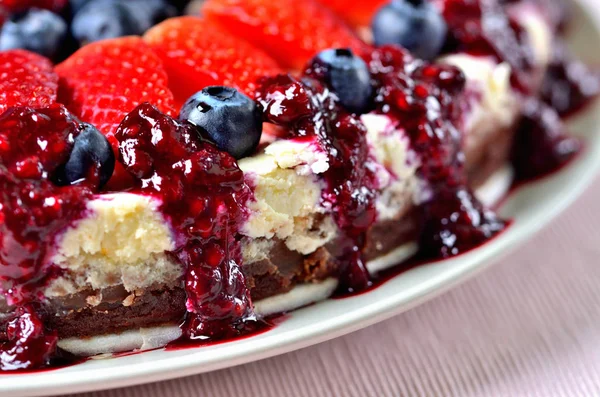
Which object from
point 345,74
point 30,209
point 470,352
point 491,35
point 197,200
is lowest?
point 470,352

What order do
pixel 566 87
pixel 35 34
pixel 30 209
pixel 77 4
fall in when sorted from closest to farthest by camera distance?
pixel 30 209 < pixel 35 34 < pixel 77 4 < pixel 566 87

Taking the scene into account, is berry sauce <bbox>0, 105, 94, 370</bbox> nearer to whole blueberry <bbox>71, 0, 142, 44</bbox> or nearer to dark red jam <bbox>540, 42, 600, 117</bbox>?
whole blueberry <bbox>71, 0, 142, 44</bbox>

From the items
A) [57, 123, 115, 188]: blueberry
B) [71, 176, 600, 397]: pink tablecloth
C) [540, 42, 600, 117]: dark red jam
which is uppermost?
[540, 42, 600, 117]: dark red jam

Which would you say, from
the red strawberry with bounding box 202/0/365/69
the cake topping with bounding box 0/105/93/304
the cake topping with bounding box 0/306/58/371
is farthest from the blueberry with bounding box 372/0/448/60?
the cake topping with bounding box 0/306/58/371

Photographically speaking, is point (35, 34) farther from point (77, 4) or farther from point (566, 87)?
point (566, 87)

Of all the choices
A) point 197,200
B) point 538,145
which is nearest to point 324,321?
point 197,200
